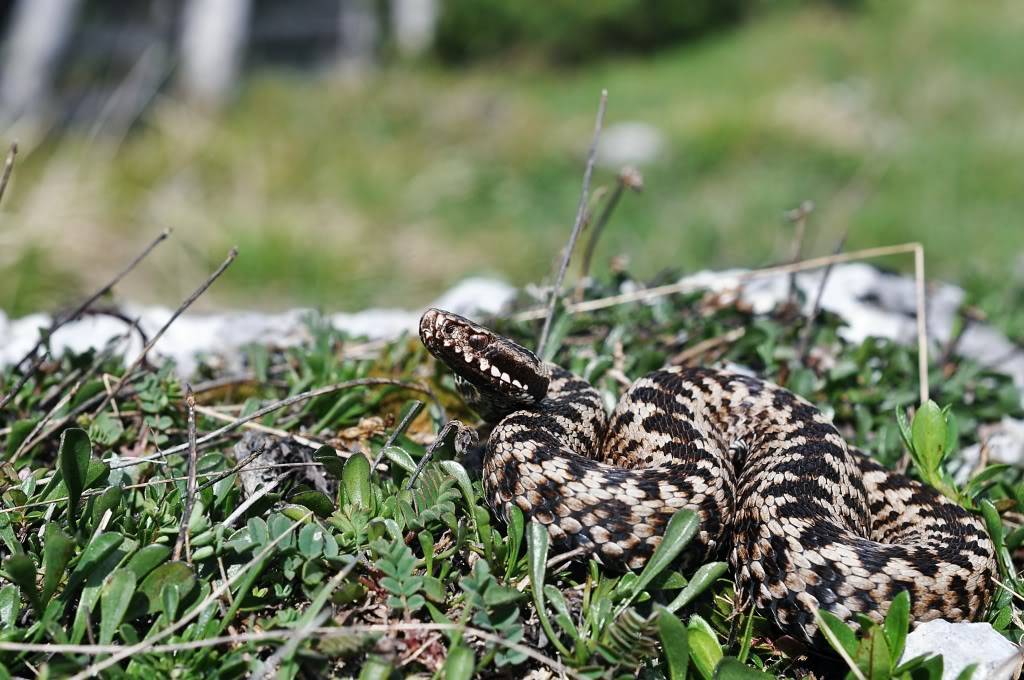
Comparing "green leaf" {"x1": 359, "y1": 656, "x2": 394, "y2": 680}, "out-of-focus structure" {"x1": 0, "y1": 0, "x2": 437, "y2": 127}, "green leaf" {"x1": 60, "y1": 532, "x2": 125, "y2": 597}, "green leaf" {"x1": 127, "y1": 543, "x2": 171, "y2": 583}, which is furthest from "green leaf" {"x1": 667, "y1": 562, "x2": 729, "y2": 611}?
"out-of-focus structure" {"x1": 0, "y1": 0, "x2": 437, "y2": 127}

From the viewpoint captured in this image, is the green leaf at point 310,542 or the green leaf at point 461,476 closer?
the green leaf at point 310,542

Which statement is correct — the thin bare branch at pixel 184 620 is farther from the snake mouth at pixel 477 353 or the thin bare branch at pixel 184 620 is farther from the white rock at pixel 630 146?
the white rock at pixel 630 146

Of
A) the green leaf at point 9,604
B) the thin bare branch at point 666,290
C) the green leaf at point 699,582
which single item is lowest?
the green leaf at point 699,582

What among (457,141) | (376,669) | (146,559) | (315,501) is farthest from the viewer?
(457,141)

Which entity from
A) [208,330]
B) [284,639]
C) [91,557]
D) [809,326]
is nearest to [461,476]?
[284,639]

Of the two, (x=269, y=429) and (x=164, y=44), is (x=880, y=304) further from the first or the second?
(x=164, y=44)

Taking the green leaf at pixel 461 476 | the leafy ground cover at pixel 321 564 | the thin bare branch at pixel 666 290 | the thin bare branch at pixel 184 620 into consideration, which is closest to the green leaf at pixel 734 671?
the leafy ground cover at pixel 321 564

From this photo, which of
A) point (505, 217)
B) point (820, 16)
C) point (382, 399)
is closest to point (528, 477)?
point (382, 399)
